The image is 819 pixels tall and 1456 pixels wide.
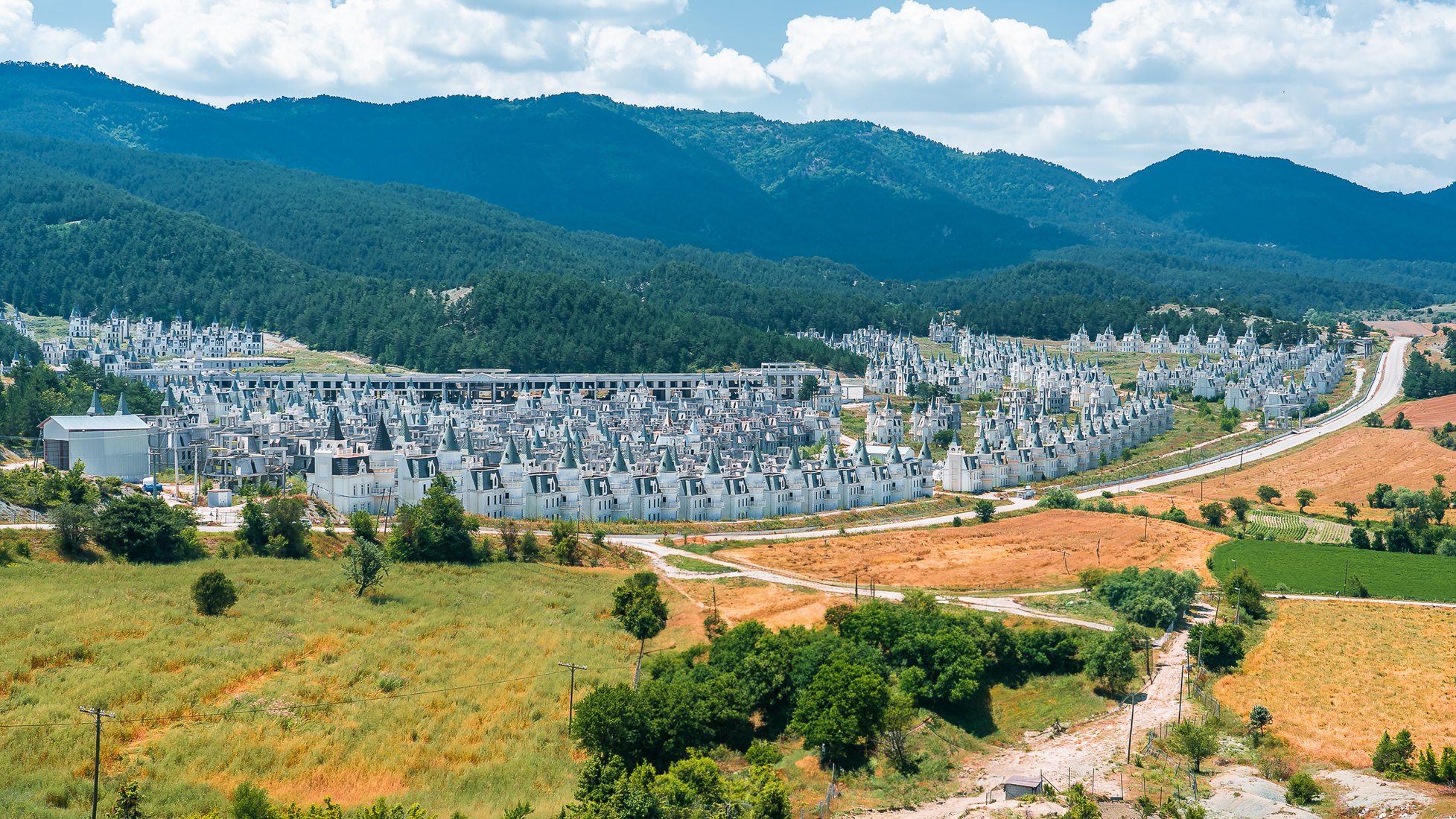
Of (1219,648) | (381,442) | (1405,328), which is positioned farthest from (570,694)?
(1405,328)

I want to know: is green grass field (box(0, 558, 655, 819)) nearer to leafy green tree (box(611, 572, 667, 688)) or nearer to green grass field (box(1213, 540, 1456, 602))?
leafy green tree (box(611, 572, 667, 688))

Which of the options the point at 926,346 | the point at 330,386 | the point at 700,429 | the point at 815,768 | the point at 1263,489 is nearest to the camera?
the point at 815,768

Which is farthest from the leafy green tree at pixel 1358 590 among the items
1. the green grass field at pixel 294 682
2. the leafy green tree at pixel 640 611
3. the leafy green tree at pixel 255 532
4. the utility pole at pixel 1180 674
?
the leafy green tree at pixel 255 532

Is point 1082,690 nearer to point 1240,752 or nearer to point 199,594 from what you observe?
point 1240,752

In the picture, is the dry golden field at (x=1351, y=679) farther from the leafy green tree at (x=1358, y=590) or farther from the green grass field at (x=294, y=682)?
the green grass field at (x=294, y=682)

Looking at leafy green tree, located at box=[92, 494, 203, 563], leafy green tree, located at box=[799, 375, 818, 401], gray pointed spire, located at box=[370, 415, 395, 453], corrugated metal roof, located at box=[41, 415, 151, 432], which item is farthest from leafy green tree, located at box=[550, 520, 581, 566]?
leafy green tree, located at box=[799, 375, 818, 401]

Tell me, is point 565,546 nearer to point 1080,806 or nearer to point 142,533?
point 142,533

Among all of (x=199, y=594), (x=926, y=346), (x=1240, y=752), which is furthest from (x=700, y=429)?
(x=926, y=346)
